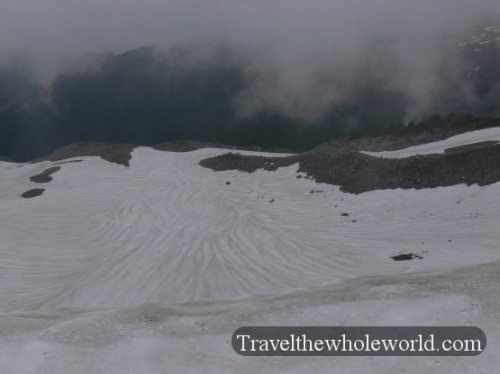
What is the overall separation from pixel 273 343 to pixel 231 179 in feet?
110

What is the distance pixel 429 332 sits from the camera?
8.33m

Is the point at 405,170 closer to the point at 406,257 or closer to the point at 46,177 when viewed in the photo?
the point at 406,257

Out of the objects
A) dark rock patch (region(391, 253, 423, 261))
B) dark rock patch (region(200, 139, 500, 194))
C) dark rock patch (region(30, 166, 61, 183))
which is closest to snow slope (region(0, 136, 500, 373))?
dark rock patch (region(391, 253, 423, 261))

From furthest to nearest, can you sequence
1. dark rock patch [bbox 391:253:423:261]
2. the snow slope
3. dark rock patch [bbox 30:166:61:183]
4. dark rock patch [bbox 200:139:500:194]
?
1. dark rock patch [bbox 30:166:61:183]
2. dark rock patch [bbox 200:139:500:194]
3. dark rock patch [bbox 391:253:423:261]
4. the snow slope

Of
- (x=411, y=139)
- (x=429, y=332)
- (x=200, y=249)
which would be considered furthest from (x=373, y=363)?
(x=411, y=139)

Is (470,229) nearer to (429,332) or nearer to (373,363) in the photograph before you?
(429,332)

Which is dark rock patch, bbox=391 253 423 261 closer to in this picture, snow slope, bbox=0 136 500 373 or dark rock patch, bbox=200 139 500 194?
snow slope, bbox=0 136 500 373

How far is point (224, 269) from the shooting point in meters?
18.1

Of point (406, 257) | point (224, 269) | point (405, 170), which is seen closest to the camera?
point (406, 257)

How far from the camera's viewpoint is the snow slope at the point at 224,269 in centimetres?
840

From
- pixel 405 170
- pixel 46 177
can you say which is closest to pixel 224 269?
pixel 405 170

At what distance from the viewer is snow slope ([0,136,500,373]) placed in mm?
8398

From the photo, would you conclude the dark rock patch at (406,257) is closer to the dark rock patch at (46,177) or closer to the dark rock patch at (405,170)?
the dark rock patch at (405,170)

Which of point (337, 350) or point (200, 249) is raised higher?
point (337, 350)
